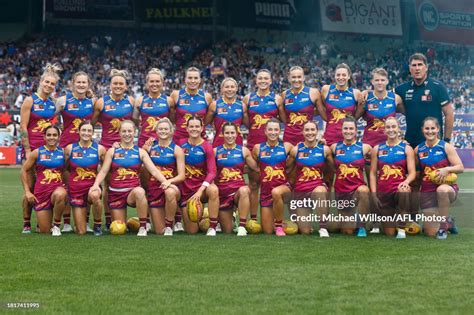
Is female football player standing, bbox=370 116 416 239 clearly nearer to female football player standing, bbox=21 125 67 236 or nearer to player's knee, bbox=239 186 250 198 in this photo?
player's knee, bbox=239 186 250 198

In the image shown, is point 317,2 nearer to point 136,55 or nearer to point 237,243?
point 136,55

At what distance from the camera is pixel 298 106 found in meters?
9.01

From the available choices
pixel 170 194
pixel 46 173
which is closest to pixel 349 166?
pixel 170 194

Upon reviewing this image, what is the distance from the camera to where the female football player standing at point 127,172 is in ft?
27.7

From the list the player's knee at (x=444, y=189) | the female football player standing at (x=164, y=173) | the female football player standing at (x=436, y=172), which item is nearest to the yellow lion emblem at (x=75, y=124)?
the female football player standing at (x=164, y=173)

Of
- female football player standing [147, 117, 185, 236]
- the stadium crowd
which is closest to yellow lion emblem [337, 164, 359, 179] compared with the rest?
female football player standing [147, 117, 185, 236]

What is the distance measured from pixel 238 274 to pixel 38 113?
3.86 metres

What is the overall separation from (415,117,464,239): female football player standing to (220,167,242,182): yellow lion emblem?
1.79 m

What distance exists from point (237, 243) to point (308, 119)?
1.96m

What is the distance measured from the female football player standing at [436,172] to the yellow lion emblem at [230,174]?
1789mm

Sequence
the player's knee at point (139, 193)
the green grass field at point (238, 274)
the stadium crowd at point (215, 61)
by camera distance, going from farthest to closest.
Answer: the stadium crowd at point (215, 61)
the player's knee at point (139, 193)
the green grass field at point (238, 274)

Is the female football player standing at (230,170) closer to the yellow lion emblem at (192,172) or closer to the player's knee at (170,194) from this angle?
the yellow lion emblem at (192,172)

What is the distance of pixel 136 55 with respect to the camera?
31.9 metres

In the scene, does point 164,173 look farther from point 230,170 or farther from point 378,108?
point 378,108
